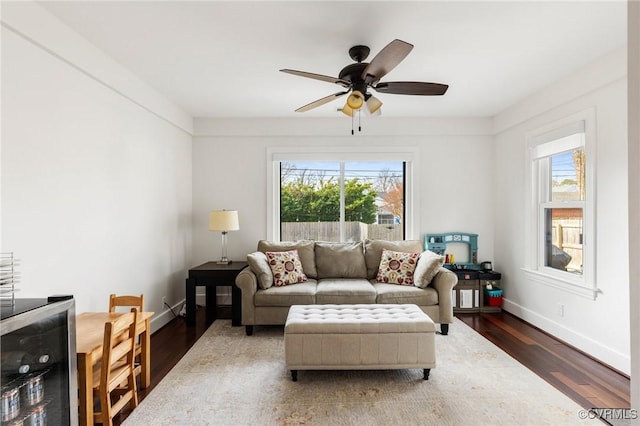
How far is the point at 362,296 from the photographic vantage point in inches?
148

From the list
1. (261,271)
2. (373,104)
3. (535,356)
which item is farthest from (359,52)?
(535,356)

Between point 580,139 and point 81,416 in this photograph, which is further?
point 580,139

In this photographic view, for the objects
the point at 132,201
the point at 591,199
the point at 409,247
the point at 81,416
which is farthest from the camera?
the point at 409,247

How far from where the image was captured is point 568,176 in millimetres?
3584

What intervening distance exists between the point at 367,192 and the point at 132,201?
3.01 m

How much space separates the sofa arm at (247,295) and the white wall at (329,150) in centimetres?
126

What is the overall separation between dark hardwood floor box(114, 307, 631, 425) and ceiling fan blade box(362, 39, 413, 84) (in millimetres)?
2559

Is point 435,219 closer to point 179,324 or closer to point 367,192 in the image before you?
point 367,192

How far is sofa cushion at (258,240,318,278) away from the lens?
174 inches

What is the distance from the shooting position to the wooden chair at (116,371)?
195 cm

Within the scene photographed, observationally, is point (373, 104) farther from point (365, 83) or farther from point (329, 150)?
point (329, 150)

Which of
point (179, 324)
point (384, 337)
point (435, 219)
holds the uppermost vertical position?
point (435, 219)

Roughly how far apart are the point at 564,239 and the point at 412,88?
2383 mm

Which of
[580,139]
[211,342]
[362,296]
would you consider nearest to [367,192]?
[362,296]
